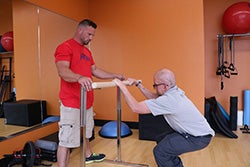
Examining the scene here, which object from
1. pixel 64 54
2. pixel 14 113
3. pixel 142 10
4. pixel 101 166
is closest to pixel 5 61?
pixel 14 113

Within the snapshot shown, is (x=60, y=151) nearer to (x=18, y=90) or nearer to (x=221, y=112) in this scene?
(x=18, y=90)

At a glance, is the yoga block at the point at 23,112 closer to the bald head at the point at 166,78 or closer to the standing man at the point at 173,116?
the standing man at the point at 173,116

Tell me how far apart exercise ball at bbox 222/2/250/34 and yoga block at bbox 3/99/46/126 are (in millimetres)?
3322

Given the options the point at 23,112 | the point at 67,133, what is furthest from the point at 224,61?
the point at 23,112

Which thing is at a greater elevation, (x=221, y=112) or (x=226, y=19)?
(x=226, y=19)

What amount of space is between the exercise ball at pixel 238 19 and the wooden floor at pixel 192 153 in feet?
5.75

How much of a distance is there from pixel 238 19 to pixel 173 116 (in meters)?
2.71

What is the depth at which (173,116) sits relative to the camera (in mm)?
1729

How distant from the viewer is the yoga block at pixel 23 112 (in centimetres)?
262

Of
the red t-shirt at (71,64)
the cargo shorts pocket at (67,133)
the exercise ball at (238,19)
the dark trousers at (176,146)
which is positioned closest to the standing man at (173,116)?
the dark trousers at (176,146)

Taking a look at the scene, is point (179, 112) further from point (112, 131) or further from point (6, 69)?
point (6, 69)

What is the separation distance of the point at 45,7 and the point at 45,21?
0.19m

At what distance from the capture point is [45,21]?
3.07 metres

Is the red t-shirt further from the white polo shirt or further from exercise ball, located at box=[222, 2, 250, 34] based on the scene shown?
exercise ball, located at box=[222, 2, 250, 34]
